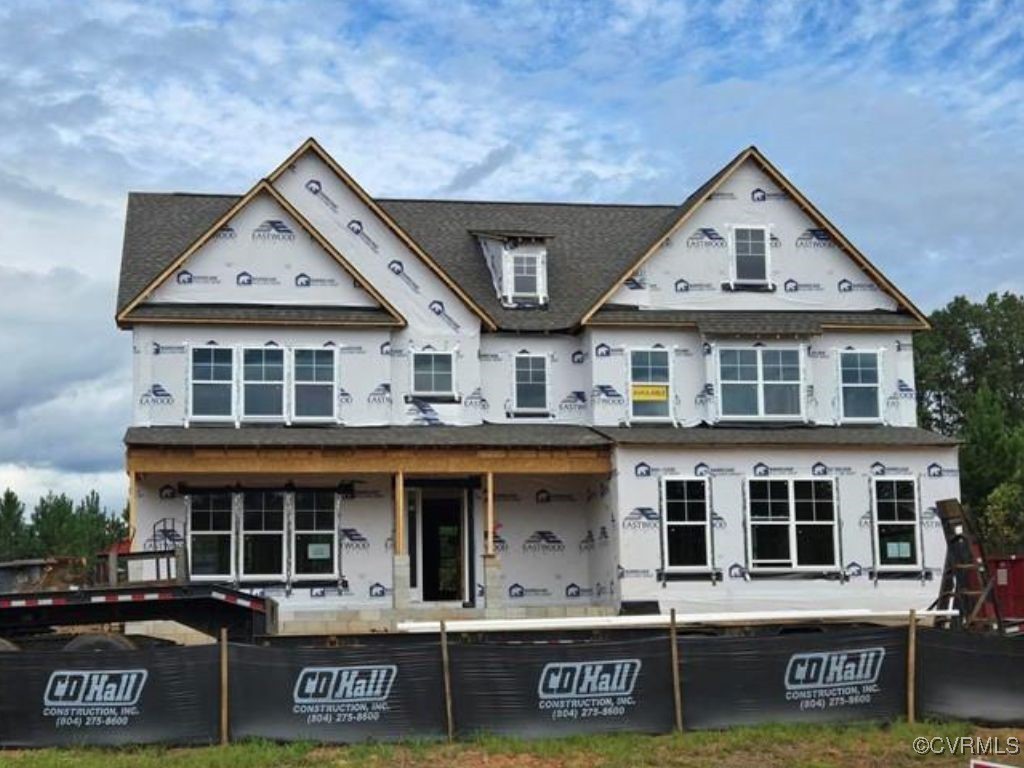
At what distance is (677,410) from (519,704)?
48.2ft

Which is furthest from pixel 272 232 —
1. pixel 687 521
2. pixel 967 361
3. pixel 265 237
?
pixel 967 361

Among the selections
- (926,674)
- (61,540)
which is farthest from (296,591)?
(61,540)

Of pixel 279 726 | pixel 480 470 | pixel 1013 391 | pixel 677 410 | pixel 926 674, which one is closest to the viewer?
pixel 279 726

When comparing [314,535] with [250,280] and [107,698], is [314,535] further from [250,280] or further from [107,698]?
[107,698]

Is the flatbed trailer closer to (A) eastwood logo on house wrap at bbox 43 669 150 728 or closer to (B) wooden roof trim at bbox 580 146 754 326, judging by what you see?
(A) eastwood logo on house wrap at bbox 43 669 150 728

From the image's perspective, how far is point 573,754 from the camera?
1717cm

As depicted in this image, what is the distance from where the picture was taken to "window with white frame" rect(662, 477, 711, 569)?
30.1 meters

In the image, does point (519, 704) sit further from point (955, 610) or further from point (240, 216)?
point (240, 216)

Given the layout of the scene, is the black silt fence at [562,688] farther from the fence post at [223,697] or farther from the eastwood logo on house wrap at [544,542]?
the eastwood logo on house wrap at [544,542]

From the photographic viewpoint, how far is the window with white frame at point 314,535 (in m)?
30.3

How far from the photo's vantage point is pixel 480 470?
29547 millimetres

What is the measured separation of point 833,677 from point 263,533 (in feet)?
48.3

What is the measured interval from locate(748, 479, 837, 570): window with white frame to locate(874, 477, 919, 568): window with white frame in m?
0.97

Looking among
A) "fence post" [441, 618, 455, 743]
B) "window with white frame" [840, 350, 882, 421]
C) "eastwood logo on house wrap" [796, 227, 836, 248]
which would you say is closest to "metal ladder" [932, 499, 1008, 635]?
"window with white frame" [840, 350, 882, 421]
